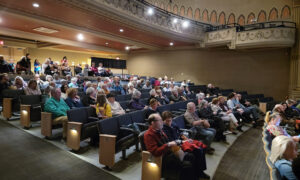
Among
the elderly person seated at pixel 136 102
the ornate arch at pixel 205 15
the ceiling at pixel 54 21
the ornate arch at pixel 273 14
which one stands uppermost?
the ornate arch at pixel 205 15

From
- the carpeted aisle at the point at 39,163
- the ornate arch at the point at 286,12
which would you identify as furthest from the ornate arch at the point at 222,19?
the carpeted aisle at the point at 39,163

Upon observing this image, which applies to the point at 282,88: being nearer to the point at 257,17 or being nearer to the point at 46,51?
the point at 257,17

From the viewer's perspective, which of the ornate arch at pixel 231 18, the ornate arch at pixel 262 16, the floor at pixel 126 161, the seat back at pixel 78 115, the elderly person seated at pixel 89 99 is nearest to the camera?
the floor at pixel 126 161

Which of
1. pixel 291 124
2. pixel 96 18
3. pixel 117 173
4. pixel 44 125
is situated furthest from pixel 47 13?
pixel 291 124

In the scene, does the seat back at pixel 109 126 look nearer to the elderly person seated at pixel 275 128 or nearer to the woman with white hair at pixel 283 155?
the woman with white hair at pixel 283 155

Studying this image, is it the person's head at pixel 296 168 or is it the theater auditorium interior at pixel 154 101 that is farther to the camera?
the theater auditorium interior at pixel 154 101

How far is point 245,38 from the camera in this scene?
9.05m

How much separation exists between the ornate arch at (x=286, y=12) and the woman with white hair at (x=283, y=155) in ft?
33.0

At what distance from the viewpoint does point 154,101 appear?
3568mm

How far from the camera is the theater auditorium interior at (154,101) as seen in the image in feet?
7.89

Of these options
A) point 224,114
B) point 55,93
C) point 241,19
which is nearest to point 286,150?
point 224,114

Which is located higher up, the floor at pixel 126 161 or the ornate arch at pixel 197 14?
the ornate arch at pixel 197 14

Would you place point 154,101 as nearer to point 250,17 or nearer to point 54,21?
point 54,21

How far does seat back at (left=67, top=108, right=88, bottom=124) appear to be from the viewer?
312 centimetres
